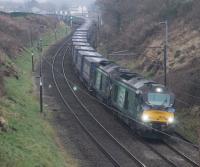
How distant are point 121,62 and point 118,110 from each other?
108 ft

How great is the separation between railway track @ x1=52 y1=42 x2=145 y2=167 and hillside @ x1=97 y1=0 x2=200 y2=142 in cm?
643

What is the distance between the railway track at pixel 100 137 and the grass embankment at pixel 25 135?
2896 millimetres

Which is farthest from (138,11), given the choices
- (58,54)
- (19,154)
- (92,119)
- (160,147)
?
(19,154)

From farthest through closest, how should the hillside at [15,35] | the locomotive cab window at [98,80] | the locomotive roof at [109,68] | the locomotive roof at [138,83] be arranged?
the hillside at [15,35] → the locomotive cab window at [98,80] → the locomotive roof at [109,68] → the locomotive roof at [138,83]

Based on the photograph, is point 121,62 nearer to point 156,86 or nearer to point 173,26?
point 173,26

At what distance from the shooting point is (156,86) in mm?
35344

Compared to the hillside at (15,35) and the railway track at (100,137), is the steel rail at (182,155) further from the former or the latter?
the hillside at (15,35)

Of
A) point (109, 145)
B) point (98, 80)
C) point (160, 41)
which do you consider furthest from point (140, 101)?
point (160, 41)

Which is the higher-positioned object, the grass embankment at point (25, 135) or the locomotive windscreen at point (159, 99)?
the locomotive windscreen at point (159, 99)

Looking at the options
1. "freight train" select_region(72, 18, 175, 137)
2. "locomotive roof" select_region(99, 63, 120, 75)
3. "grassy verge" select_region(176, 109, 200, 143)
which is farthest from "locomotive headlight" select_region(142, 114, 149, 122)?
"locomotive roof" select_region(99, 63, 120, 75)

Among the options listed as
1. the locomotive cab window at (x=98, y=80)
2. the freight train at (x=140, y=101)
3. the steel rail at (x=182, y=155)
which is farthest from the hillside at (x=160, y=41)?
the locomotive cab window at (x=98, y=80)

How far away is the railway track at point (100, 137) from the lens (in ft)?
101

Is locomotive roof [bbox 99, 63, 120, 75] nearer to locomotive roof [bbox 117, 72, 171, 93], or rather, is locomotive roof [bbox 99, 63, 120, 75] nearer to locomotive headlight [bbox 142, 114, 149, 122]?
locomotive roof [bbox 117, 72, 171, 93]

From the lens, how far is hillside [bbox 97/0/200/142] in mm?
43844
